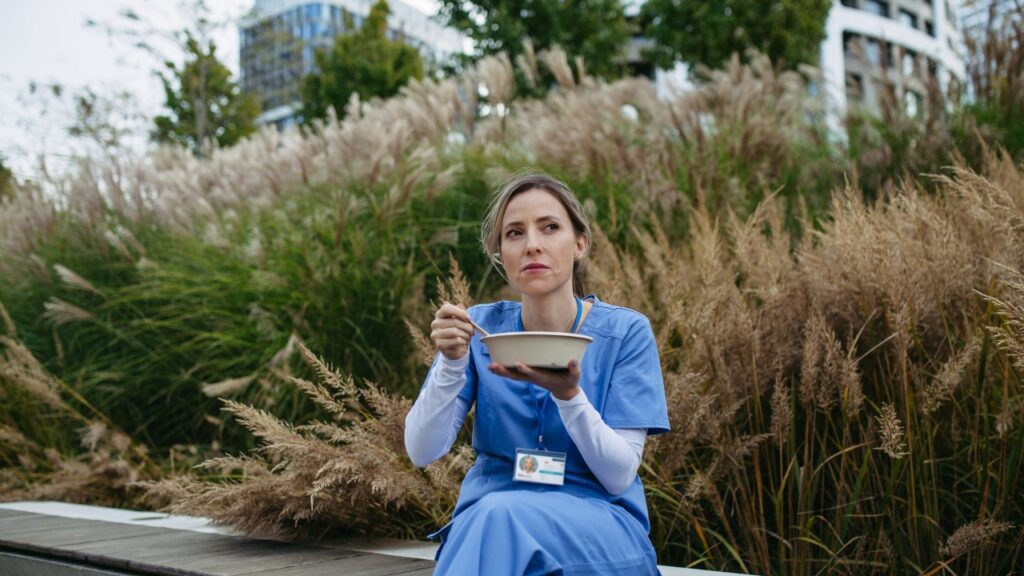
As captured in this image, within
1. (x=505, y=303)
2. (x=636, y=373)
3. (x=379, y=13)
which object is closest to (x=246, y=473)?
(x=505, y=303)

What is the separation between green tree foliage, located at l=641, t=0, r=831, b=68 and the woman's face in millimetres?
12889

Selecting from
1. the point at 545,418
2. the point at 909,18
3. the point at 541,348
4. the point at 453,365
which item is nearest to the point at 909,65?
the point at 545,418

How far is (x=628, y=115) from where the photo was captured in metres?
5.82

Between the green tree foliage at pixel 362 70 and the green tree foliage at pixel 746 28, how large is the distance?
4839mm

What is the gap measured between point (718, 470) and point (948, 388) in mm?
647

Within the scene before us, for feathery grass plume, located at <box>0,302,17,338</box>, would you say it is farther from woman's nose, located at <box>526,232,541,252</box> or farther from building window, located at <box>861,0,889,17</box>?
building window, located at <box>861,0,889,17</box>

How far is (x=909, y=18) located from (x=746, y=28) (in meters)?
34.0

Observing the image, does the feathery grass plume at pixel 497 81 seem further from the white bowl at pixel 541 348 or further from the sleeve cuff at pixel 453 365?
the white bowl at pixel 541 348

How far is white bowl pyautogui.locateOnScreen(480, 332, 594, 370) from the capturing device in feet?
5.62

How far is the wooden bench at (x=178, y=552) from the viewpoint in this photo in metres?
2.52

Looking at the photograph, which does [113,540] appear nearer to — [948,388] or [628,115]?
[948,388]

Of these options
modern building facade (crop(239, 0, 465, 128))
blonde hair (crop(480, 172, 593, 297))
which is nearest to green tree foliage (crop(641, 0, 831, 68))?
modern building facade (crop(239, 0, 465, 128))

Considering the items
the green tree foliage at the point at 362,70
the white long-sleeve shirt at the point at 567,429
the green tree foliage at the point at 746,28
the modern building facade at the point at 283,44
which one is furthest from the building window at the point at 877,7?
the white long-sleeve shirt at the point at 567,429

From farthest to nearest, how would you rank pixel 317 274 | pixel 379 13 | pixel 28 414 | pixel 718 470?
pixel 379 13
pixel 28 414
pixel 317 274
pixel 718 470
